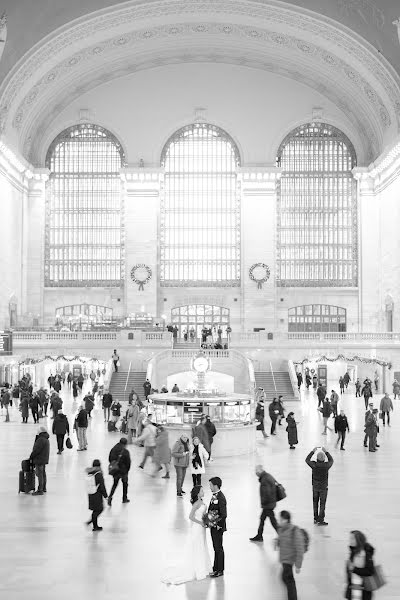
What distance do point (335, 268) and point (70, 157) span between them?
746 inches

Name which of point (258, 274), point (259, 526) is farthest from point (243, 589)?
point (258, 274)

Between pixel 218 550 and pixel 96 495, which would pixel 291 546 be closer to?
pixel 218 550

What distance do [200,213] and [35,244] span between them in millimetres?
11059

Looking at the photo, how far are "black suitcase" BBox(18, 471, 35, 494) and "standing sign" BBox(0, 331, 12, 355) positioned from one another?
2020 centimetres

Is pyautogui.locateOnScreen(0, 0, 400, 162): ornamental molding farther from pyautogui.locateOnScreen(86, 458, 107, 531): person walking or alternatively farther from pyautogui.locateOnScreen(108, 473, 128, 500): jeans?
pyautogui.locateOnScreen(86, 458, 107, 531): person walking

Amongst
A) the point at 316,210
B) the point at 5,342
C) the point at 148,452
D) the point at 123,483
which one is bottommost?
the point at 123,483

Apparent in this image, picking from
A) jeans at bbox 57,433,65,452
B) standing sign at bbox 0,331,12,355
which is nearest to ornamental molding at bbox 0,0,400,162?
standing sign at bbox 0,331,12,355

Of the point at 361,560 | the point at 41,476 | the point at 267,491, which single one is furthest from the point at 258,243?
the point at 361,560

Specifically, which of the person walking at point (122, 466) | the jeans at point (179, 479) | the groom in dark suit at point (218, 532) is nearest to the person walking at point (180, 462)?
the jeans at point (179, 479)

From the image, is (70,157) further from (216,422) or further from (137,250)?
(216,422)

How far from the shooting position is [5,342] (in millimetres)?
32250

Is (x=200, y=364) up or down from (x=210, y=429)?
up

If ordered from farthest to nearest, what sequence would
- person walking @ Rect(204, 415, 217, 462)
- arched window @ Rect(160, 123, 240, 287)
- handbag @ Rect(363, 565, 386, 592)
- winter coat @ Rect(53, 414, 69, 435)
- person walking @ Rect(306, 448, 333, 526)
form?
arched window @ Rect(160, 123, 240, 287) → winter coat @ Rect(53, 414, 69, 435) → person walking @ Rect(204, 415, 217, 462) → person walking @ Rect(306, 448, 333, 526) → handbag @ Rect(363, 565, 386, 592)

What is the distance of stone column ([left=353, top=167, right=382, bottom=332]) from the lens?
47.3 m
